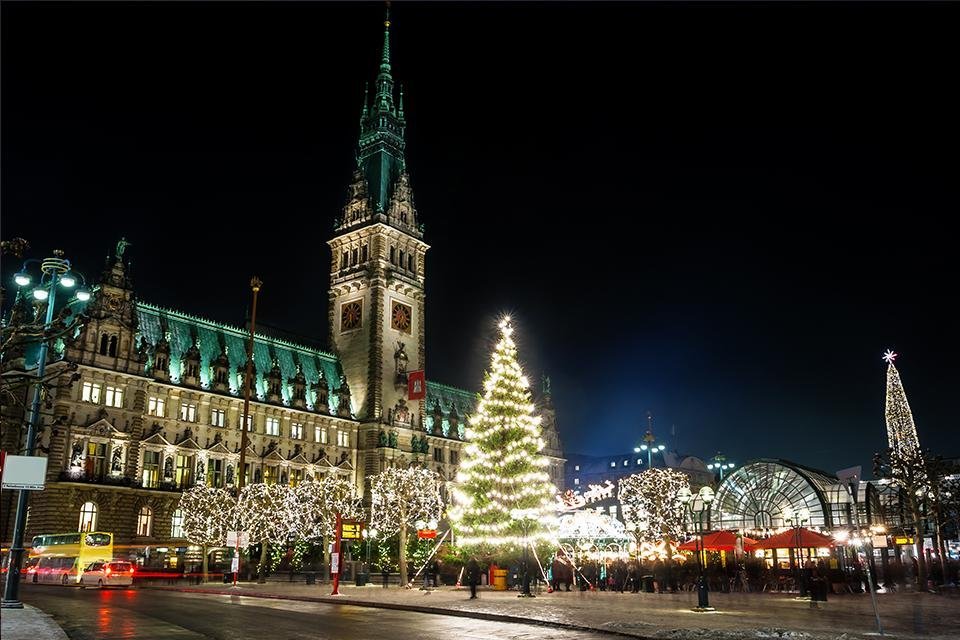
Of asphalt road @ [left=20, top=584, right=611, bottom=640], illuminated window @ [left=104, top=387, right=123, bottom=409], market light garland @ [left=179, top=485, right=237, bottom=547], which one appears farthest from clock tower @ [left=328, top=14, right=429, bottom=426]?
asphalt road @ [left=20, top=584, right=611, bottom=640]

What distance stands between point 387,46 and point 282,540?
267ft

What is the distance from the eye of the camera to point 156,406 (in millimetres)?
77938

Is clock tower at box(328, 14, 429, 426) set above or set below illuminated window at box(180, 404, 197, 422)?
above

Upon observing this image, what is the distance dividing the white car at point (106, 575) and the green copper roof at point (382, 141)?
6593cm

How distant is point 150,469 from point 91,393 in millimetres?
9092

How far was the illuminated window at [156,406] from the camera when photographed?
7719 cm

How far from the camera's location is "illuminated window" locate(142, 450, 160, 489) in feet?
243

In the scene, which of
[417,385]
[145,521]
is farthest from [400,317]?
[145,521]

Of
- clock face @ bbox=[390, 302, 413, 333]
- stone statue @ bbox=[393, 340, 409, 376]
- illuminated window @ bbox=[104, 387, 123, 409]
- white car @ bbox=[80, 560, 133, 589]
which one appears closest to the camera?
white car @ bbox=[80, 560, 133, 589]

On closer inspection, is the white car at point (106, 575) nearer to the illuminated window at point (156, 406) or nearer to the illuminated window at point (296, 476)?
the illuminated window at point (156, 406)

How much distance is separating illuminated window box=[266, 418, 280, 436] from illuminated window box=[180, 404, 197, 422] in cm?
979

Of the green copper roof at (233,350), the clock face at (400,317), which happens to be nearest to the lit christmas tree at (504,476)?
the green copper roof at (233,350)

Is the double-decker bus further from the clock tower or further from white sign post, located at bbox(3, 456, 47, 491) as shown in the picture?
the clock tower

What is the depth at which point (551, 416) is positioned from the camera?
5349 inches
